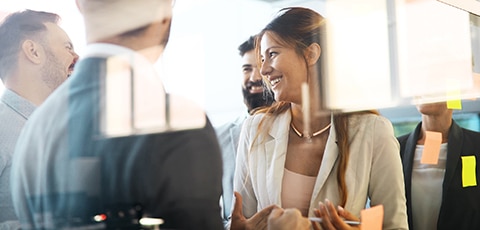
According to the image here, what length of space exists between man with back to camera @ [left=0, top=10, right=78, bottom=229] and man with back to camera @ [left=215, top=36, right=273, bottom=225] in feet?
1.64

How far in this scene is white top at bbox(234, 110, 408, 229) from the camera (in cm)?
190

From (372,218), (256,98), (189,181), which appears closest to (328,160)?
(372,218)

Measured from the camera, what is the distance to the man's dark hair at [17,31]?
4.54 ft

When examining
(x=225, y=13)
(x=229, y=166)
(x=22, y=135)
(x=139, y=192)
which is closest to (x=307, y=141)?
(x=229, y=166)

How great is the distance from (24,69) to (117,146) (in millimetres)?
293

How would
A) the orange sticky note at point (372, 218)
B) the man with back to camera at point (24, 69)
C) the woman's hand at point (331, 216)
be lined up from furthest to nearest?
the orange sticky note at point (372, 218) → the woman's hand at point (331, 216) → the man with back to camera at point (24, 69)

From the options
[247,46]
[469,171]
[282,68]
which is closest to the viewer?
[247,46]

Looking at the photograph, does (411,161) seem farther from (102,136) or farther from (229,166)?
(102,136)

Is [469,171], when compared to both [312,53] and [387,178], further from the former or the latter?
[312,53]

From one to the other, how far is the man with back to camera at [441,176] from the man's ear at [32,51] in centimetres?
165

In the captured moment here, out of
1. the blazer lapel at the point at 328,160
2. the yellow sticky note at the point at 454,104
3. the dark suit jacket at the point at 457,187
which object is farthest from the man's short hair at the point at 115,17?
the yellow sticky note at the point at 454,104

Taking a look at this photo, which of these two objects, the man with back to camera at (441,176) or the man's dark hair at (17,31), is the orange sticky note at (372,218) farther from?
the man's dark hair at (17,31)

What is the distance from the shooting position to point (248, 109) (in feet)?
6.09

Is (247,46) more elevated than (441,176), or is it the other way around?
(247,46)
